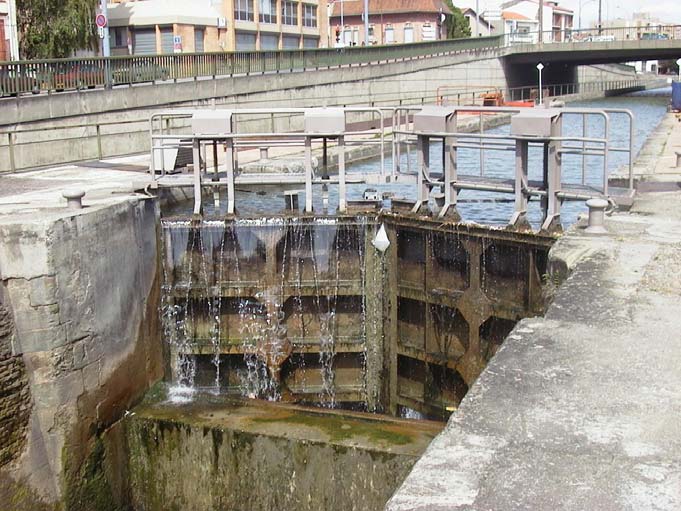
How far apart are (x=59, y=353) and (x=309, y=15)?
62.8m

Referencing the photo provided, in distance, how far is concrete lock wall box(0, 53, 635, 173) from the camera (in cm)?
1995

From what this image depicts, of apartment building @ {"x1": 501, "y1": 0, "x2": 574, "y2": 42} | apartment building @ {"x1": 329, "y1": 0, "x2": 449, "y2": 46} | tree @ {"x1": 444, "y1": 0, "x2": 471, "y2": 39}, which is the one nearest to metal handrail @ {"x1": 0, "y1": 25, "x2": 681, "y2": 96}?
apartment building @ {"x1": 329, "y1": 0, "x2": 449, "y2": 46}

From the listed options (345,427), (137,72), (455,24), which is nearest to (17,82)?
(137,72)

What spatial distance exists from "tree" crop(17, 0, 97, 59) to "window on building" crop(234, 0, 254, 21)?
2156 cm

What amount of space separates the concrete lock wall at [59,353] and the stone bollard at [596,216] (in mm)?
5471

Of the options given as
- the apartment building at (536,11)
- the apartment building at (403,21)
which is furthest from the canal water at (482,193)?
the apartment building at (536,11)

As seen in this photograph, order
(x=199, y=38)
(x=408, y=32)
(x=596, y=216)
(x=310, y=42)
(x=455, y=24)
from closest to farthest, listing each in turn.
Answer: (x=596, y=216), (x=199, y=38), (x=310, y=42), (x=408, y=32), (x=455, y=24)

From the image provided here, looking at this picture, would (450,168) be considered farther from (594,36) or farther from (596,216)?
(594,36)

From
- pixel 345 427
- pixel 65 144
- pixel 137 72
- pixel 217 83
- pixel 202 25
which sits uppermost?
pixel 202 25

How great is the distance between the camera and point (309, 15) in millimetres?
70000

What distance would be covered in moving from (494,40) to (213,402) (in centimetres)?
5525

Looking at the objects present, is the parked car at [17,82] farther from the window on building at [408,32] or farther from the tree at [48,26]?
the window on building at [408,32]

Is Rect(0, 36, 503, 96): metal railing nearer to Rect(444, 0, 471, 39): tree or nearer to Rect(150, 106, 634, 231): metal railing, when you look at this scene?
Rect(150, 106, 634, 231): metal railing

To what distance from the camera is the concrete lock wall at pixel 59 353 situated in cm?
987
